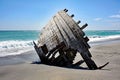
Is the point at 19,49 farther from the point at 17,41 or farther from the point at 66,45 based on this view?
the point at 17,41

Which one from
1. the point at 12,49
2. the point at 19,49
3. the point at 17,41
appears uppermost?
the point at 17,41

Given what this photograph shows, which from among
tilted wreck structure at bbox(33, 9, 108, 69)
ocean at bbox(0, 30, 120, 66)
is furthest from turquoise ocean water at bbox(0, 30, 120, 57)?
tilted wreck structure at bbox(33, 9, 108, 69)

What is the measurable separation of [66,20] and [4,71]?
338 centimetres

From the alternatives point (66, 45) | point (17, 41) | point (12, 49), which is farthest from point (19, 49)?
point (17, 41)

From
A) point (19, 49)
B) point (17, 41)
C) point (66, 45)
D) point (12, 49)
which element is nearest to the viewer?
point (66, 45)

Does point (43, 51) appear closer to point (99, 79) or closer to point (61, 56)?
point (61, 56)

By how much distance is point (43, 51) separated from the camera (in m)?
8.77

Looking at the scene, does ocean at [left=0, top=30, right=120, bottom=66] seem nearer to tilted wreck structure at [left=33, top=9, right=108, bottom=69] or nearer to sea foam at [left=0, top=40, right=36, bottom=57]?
sea foam at [left=0, top=40, right=36, bottom=57]

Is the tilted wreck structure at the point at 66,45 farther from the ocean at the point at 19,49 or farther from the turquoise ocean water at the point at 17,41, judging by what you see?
the turquoise ocean water at the point at 17,41

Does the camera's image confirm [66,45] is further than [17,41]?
No

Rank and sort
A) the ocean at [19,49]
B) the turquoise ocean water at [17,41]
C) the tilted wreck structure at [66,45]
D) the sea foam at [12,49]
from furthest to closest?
1. the turquoise ocean water at [17,41]
2. the sea foam at [12,49]
3. the ocean at [19,49]
4. the tilted wreck structure at [66,45]

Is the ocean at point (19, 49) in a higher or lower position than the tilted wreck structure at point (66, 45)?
higher

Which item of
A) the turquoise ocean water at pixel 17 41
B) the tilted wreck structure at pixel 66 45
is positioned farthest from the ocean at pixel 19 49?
the tilted wreck structure at pixel 66 45

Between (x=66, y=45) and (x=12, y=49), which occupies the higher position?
(x=12, y=49)
